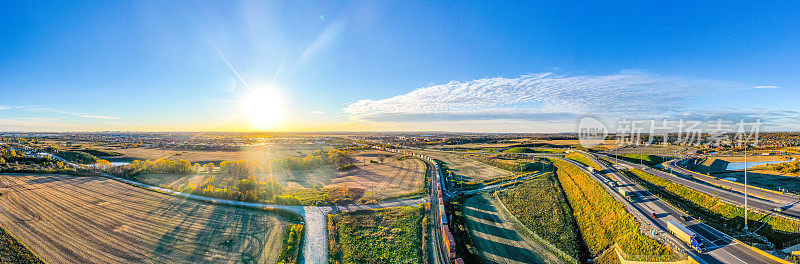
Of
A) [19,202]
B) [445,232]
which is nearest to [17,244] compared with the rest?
[19,202]

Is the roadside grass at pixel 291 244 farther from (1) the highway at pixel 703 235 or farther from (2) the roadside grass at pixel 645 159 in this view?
(2) the roadside grass at pixel 645 159

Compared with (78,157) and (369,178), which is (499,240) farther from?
(78,157)

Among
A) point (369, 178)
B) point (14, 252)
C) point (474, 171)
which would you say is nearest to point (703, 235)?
point (474, 171)

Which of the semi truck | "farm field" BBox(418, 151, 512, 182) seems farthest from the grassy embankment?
the semi truck

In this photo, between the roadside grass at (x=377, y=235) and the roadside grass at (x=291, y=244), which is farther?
the roadside grass at (x=377, y=235)

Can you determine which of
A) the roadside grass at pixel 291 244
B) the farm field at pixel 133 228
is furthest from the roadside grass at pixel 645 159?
the farm field at pixel 133 228

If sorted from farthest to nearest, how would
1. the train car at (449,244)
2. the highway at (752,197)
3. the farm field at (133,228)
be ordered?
the highway at (752,197) < the train car at (449,244) < the farm field at (133,228)
